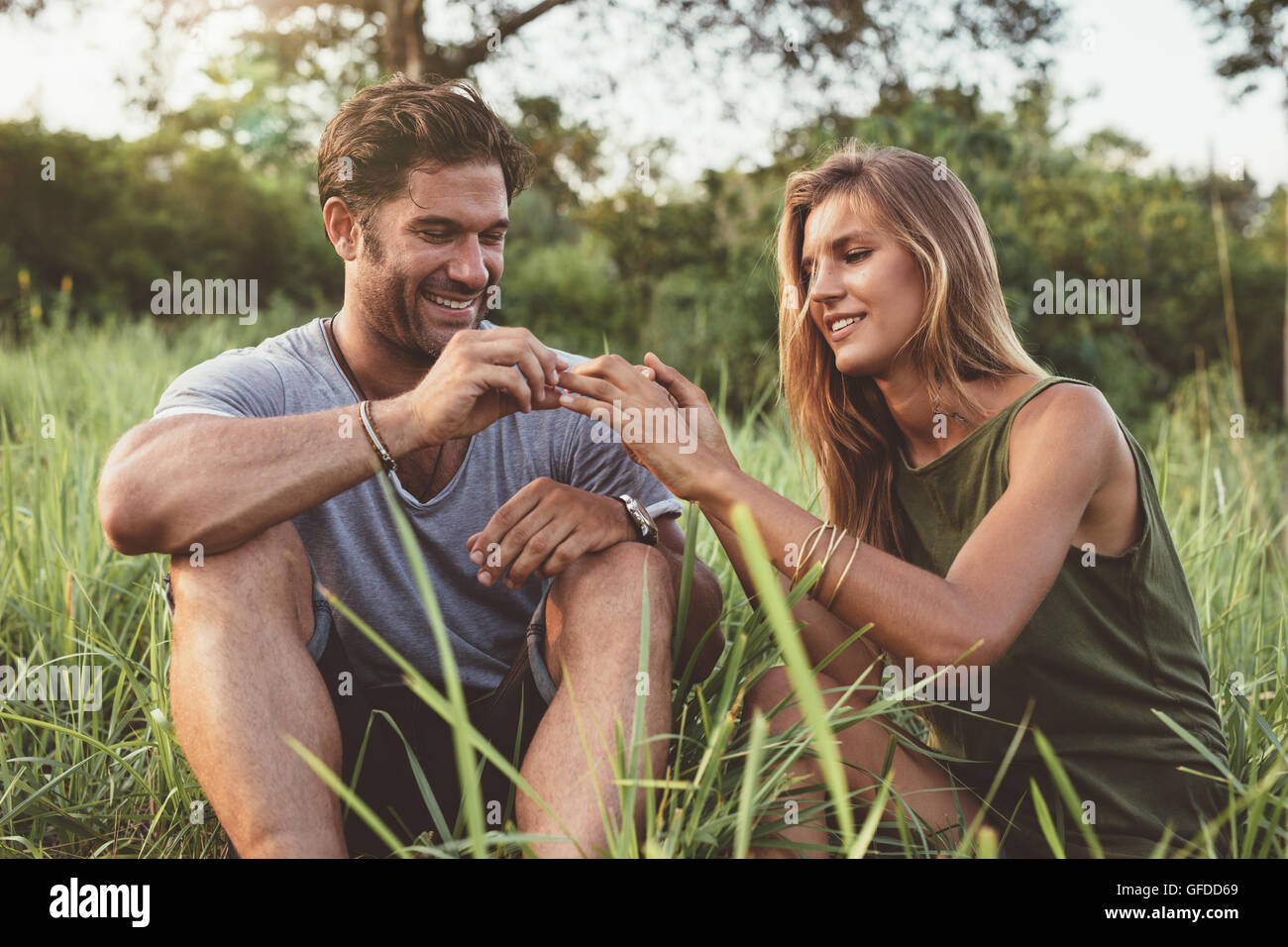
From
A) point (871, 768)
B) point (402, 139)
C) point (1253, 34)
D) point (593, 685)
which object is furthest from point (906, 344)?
point (1253, 34)

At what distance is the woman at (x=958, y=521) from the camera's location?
166 cm

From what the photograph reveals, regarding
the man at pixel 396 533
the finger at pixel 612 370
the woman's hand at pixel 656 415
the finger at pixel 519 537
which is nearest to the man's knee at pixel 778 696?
the man at pixel 396 533

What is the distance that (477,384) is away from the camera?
1.82m

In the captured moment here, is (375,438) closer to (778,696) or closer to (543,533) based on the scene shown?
(543,533)

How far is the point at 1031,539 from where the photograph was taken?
5.41 feet

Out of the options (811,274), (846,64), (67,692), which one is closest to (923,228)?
(811,274)

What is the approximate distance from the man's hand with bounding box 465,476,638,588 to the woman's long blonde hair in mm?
522

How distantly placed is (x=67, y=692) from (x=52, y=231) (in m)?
11.1

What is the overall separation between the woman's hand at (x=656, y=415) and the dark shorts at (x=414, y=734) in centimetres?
41

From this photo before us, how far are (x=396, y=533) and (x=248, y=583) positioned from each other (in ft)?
1.69

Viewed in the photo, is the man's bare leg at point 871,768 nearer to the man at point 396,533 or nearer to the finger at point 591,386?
the man at point 396,533

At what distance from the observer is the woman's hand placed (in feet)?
5.83

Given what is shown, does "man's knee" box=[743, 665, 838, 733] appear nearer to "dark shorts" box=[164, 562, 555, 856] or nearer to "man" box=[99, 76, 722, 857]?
"man" box=[99, 76, 722, 857]
